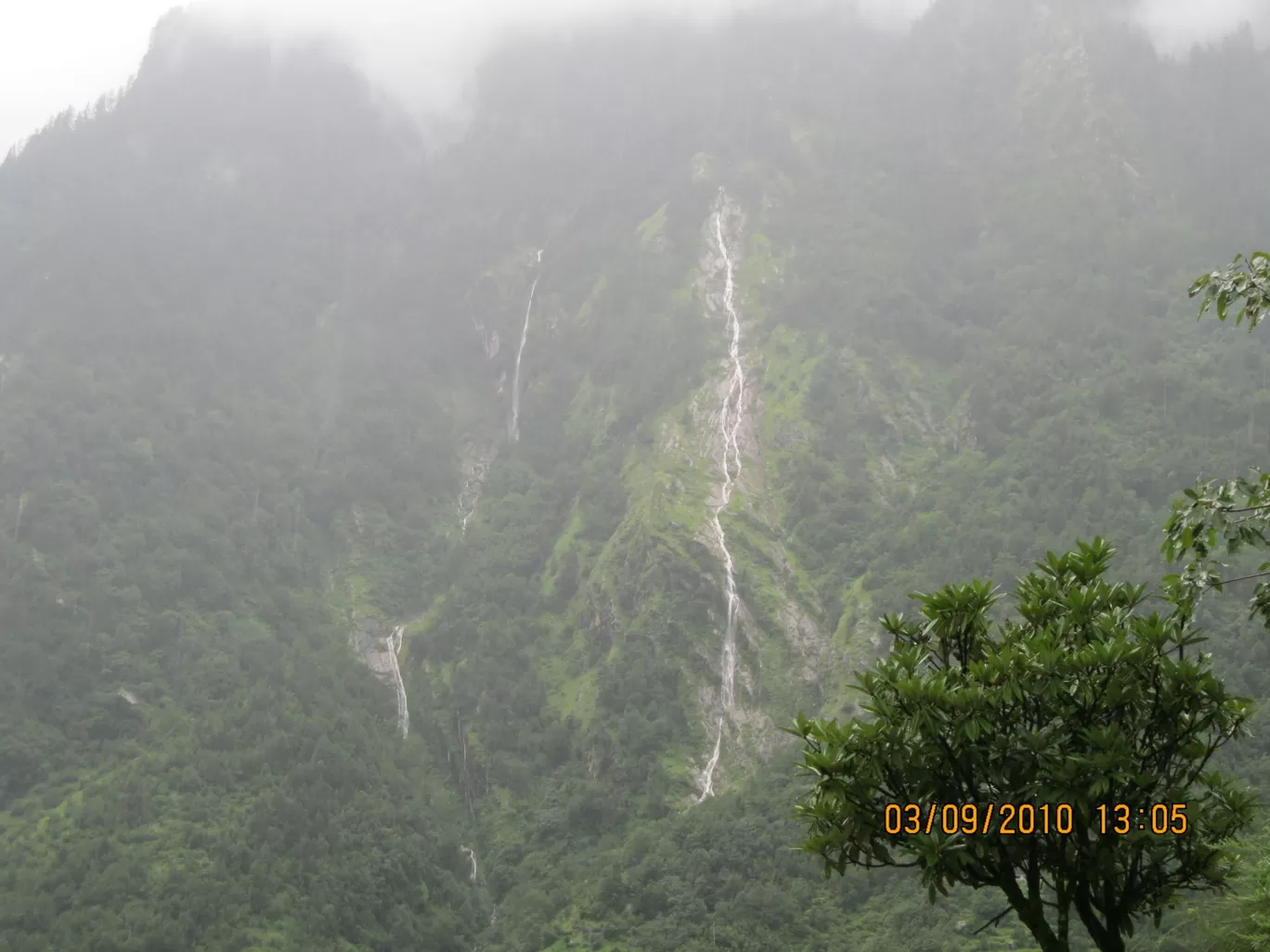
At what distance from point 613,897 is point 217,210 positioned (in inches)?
3429

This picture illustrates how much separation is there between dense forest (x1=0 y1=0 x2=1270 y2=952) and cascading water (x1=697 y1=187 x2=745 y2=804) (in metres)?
0.38

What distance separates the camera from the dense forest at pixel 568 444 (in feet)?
178

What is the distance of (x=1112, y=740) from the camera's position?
9.36m

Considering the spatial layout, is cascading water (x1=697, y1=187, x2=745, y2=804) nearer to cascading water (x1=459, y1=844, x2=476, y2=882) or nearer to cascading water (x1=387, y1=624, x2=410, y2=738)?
cascading water (x1=459, y1=844, x2=476, y2=882)

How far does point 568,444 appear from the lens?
9062cm

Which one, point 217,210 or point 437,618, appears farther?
point 217,210

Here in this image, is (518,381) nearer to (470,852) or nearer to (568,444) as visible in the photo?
(568,444)

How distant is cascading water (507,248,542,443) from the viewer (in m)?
97.9

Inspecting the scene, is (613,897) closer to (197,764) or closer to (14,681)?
(197,764)

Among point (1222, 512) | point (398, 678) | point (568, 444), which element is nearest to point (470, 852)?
point (398, 678)

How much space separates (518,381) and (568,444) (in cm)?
1292

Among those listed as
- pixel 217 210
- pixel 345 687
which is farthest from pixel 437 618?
pixel 217 210

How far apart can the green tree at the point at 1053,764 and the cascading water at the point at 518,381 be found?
8758 cm
